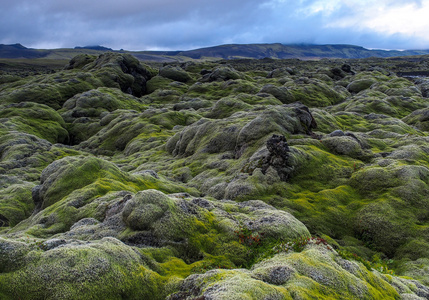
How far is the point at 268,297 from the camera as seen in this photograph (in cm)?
1153

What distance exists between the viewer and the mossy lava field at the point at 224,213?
43.4 ft

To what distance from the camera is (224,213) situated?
23000mm

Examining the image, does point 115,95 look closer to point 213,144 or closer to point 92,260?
point 213,144

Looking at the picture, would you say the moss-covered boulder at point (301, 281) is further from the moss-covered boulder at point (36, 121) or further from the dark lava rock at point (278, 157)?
the moss-covered boulder at point (36, 121)

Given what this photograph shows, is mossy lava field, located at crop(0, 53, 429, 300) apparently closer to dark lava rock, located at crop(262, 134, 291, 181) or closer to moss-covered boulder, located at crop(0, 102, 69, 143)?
dark lava rock, located at crop(262, 134, 291, 181)

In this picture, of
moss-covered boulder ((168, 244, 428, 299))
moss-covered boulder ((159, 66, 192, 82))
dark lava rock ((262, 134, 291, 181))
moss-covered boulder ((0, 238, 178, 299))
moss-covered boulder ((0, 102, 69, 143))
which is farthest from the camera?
moss-covered boulder ((159, 66, 192, 82))

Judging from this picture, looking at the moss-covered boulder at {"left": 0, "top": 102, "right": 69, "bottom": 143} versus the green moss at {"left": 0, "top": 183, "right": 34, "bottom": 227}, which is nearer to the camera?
the green moss at {"left": 0, "top": 183, "right": 34, "bottom": 227}

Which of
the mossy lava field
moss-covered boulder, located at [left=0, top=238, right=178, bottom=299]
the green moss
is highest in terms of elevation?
moss-covered boulder, located at [left=0, top=238, right=178, bottom=299]

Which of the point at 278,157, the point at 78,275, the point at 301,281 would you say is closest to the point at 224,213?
the point at 301,281

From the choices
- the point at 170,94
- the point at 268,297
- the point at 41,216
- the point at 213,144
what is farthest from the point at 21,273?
the point at 170,94

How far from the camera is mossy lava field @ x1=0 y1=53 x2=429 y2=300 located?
43.4ft

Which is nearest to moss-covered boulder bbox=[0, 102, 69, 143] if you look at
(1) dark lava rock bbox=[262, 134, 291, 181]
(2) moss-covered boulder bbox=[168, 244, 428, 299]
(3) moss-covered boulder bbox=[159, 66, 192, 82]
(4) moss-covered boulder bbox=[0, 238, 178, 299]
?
(1) dark lava rock bbox=[262, 134, 291, 181]

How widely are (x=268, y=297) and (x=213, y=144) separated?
41924 millimetres

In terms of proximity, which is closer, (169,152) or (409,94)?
(169,152)
